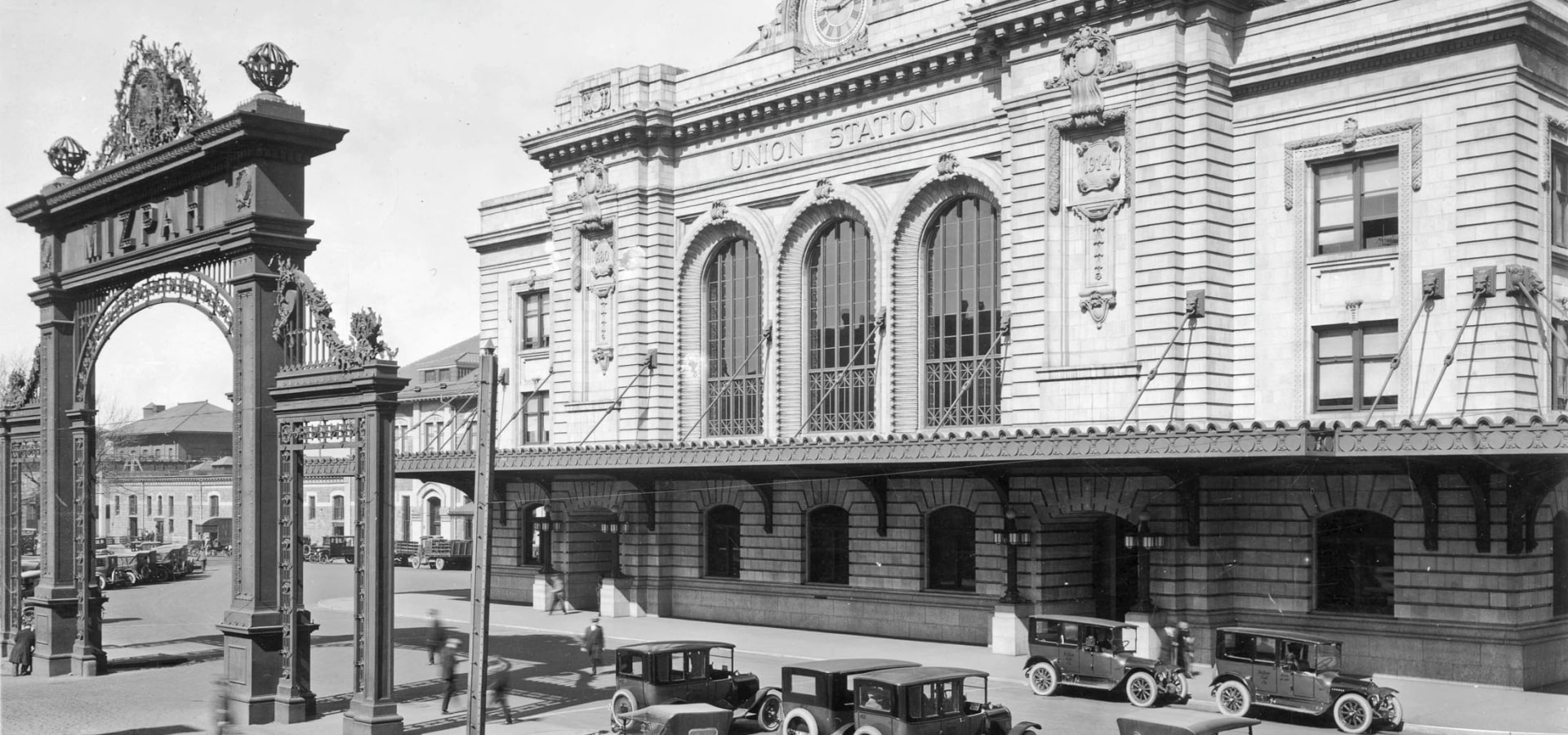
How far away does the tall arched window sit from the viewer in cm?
3672

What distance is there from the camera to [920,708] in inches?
750

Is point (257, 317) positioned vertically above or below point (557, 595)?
above

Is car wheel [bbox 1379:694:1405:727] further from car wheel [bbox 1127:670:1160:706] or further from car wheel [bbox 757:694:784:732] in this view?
car wheel [bbox 757:694:784:732]

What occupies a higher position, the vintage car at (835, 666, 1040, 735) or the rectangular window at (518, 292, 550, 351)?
→ the rectangular window at (518, 292, 550, 351)

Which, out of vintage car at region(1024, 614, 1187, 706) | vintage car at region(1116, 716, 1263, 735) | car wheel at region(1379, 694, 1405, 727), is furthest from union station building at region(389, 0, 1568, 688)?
vintage car at region(1116, 716, 1263, 735)

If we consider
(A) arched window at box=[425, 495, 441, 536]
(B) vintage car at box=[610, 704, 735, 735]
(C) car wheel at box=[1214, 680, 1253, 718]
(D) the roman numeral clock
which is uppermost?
(D) the roman numeral clock

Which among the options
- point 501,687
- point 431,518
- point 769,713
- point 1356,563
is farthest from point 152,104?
point 431,518

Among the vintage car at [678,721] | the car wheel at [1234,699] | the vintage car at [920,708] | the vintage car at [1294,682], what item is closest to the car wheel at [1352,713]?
the vintage car at [1294,682]

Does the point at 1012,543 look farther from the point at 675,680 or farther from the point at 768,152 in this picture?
the point at 768,152

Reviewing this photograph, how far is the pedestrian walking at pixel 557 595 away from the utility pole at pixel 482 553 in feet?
103

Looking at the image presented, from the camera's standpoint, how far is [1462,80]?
28.5 metres

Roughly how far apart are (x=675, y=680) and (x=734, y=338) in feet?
71.2

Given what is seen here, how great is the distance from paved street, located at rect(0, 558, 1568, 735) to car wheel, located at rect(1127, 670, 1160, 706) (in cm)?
31

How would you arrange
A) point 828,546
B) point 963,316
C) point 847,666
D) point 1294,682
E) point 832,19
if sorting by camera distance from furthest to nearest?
point 832,19 < point 828,546 < point 963,316 < point 1294,682 < point 847,666
